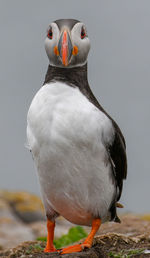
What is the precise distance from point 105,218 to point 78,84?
197 cm

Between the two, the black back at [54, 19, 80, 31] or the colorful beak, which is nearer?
the colorful beak

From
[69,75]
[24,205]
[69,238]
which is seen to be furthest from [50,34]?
[24,205]

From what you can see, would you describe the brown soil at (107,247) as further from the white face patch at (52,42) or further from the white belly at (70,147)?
the white face patch at (52,42)

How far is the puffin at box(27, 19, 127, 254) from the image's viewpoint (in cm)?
603

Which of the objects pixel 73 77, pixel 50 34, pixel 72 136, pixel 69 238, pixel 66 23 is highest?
pixel 66 23

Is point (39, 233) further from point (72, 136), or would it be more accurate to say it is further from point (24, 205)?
point (72, 136)

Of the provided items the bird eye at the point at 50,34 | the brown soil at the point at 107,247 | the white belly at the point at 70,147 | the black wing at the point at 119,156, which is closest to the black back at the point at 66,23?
the bird eye at the point at 50,34

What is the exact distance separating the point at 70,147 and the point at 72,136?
0.15 meters

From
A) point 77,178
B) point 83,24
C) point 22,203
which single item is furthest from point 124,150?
point 22,203

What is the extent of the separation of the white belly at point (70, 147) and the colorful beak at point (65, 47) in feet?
1.38

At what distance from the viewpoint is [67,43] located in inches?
234

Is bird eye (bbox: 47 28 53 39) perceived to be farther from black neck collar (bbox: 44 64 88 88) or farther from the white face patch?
black neck collar (bbox: 44 64 88 88)

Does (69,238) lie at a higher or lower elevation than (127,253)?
lower

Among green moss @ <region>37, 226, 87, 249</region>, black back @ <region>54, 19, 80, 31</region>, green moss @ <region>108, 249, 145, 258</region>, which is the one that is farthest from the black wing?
green moss @ <region>37, 226, 87, 249</region>
